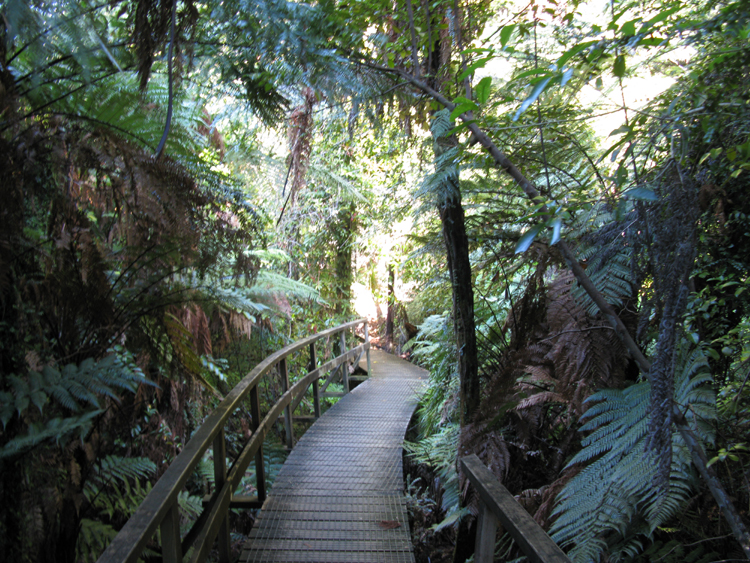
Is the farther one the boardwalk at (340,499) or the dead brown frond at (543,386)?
the boardwalk at (340,499)

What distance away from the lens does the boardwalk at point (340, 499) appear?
9.18 ft

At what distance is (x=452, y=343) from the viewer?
4113 mm

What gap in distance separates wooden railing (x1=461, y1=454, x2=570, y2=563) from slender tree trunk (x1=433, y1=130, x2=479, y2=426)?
1241 mm

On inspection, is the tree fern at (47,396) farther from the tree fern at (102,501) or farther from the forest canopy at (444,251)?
the tree fern at (102,501)

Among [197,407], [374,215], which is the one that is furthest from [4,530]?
[374,215]

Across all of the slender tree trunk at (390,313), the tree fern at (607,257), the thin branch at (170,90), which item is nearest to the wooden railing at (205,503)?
the thin branch at (170,90)

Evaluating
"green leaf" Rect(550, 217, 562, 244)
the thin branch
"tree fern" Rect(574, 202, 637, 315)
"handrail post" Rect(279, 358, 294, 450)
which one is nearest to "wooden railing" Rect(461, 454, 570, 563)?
"green leaf" Rect(550, 217, 562, 244)

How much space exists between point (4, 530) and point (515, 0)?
4716mm

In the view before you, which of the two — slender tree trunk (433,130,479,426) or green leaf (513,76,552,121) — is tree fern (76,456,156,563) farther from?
green leaf (513,76,552,121)

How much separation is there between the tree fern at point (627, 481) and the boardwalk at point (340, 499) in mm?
1187

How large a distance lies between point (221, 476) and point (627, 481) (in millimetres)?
2040

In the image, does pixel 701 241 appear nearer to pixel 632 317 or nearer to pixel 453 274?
pixel 632 317

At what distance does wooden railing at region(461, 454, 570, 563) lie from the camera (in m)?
1.27

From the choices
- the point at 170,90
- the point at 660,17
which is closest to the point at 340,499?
the point at 170,90
